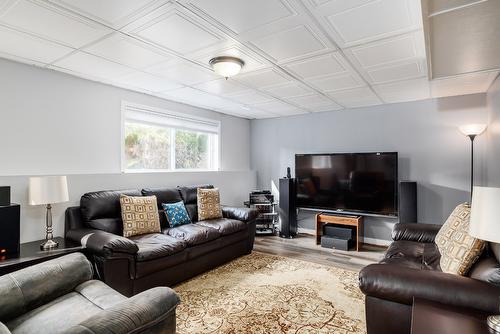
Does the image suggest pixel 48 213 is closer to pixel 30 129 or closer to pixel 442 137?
pixel 30 129

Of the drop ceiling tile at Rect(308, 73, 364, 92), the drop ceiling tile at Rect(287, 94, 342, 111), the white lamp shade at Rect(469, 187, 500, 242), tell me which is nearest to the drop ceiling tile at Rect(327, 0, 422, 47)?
the drop ceiling tile at Rect(308, 73, 364, 92)

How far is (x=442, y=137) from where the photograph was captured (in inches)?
161

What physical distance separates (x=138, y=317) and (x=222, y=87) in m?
2.98

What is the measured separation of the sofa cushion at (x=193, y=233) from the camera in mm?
3115

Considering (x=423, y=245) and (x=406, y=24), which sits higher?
(x=406, y=24)

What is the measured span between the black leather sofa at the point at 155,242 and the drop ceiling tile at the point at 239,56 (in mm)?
1868

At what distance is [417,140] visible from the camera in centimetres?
431

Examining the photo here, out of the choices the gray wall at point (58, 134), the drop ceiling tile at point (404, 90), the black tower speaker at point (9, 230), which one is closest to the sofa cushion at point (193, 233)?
the gray wall at point (58, 134)

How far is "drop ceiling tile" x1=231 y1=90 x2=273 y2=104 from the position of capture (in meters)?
3.97

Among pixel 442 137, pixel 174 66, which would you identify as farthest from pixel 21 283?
pixel 442 137

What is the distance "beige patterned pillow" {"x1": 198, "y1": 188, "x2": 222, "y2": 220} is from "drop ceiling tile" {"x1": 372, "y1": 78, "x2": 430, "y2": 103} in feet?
8.86

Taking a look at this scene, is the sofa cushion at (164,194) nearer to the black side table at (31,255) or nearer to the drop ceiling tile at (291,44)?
the black side table at (31,255)

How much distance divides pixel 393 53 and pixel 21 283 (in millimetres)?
3274

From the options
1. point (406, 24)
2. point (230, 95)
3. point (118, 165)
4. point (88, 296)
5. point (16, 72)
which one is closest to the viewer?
point (88, 296)
